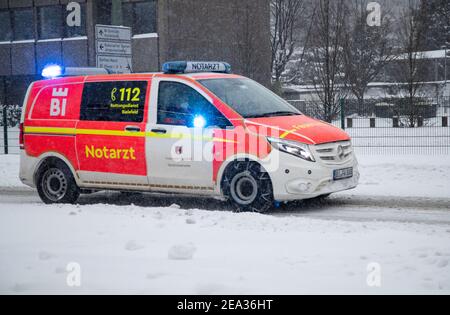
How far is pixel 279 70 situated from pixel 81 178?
1196 inches

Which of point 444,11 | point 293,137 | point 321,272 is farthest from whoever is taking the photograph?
point 444,11

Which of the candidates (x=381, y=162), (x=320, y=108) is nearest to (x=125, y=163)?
(x=381, y=162)

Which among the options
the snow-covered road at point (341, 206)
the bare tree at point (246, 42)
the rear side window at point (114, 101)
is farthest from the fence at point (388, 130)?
the bare tree at point (246, 42)

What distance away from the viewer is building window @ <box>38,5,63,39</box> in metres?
34.7

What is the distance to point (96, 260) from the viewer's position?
20.8 ft

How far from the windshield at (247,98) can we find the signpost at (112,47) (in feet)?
19.5

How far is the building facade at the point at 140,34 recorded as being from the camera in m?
32.1

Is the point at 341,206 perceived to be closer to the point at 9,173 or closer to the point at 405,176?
the point at 405,176

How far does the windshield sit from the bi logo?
238cm

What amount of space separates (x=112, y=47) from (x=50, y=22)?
66.7ft

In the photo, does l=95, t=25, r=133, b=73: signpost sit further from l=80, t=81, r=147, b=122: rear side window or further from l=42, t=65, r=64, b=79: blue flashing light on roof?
l=80, t=81, r=147, b=122: rear side window

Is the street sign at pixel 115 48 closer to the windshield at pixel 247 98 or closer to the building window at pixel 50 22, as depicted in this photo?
the windshield at pixel 247 98
